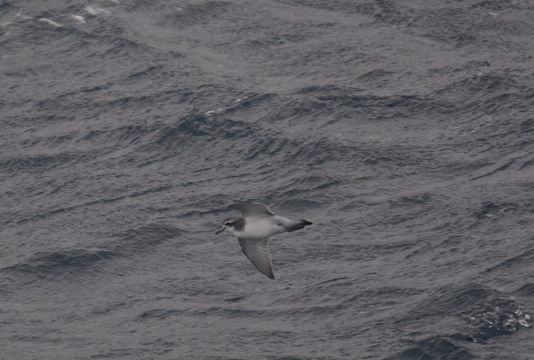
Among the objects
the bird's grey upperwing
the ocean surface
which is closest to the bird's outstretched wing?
the bird's grey upperwing

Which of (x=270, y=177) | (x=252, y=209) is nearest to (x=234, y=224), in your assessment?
(x=252, y=209)

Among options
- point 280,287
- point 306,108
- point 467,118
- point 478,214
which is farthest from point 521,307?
point 306,108

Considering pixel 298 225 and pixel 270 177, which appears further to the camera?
pixel 270 177

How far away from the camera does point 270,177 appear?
3516cm

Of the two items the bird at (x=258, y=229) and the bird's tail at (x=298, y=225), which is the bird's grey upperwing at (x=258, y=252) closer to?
the bird at (x=258, y=229)

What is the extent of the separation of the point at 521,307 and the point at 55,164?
1598 centimetres

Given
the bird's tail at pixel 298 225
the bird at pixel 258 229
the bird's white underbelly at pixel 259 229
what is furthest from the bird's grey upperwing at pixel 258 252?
the bird's tail at pixel 298 225

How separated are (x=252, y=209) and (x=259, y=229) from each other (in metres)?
0.64

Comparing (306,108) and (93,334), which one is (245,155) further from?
(93,334)

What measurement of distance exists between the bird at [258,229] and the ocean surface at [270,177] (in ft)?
16.1

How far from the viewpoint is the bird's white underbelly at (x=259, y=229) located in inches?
949

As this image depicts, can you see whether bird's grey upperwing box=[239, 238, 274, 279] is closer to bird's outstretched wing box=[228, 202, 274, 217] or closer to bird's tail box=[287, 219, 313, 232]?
bird's outstretched wing box=[228, 202, 274, 217]

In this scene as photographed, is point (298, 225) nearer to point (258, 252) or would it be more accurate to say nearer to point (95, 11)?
point (258, 252)

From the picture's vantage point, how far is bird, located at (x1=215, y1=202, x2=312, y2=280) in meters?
23.9
